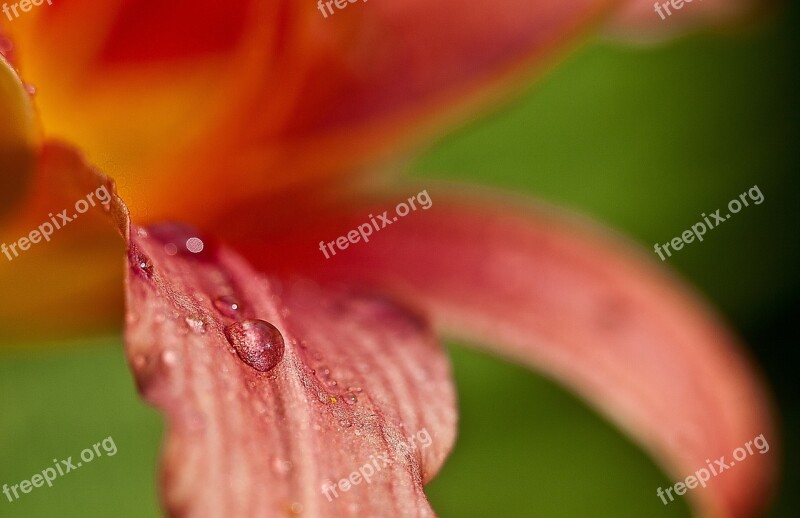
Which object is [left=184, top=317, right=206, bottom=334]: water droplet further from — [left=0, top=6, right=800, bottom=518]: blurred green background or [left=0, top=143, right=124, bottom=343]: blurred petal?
[left=0, top=6, right=800, bottom=518]: blurred green background

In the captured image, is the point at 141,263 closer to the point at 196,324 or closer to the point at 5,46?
the point at 196,324

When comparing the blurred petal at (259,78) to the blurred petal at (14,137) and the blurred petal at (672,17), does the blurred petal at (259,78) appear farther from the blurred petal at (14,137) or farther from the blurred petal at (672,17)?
the blurred petal at (672,17)

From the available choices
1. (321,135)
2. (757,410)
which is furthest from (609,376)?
(321,135)

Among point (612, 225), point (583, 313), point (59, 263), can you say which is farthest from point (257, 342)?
point (612, 225)

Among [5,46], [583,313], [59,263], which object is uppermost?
[5,46]

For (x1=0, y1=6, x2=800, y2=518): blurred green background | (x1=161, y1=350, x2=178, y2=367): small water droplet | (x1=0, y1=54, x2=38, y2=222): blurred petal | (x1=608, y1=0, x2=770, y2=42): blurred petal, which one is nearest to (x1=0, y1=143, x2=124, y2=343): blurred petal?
(x1=0, y1=54, x2=38, y2=222): blurred petal

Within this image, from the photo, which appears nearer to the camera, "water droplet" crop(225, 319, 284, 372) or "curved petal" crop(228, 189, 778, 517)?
"water droplet" crop(225, 319, 284, 372)

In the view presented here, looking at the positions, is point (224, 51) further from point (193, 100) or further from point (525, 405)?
point (525, 405)

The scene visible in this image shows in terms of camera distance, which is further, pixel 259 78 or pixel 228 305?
pixel 259 78
